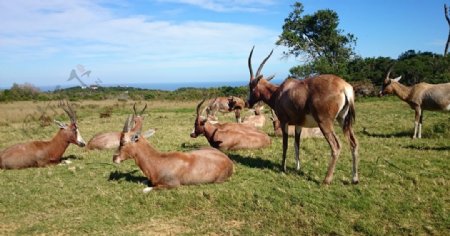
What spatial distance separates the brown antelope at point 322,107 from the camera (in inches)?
358

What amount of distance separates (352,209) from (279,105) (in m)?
3.59

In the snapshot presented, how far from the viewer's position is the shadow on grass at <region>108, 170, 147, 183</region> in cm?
1011

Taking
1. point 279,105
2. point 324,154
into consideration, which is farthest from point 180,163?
point 324,154

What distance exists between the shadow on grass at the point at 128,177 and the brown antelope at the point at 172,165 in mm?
668

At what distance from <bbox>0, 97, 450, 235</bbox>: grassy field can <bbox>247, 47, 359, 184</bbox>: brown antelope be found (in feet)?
2.80

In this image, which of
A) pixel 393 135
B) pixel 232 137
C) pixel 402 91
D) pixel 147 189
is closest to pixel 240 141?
pixel 232 137

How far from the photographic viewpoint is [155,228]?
7.47 metres

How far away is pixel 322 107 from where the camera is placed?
9172 millimetres

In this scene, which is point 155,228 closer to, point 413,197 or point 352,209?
point 352,209

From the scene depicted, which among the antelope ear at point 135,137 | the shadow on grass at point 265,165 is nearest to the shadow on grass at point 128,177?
the antelope ear at point 135,137

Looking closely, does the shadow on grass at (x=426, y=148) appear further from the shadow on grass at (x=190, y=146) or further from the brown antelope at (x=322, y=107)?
the shadow on grass at (x=190, y=146)

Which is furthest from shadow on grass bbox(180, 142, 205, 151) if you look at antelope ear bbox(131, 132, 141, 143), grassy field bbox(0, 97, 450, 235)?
antelope ear bbox(131, 132, 141, 143)

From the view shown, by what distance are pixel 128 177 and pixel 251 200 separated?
3.51 m

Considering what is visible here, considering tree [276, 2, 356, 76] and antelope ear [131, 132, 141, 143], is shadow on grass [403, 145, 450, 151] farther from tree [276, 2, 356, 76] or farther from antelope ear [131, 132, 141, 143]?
tree [276, 2, 356, 76]
